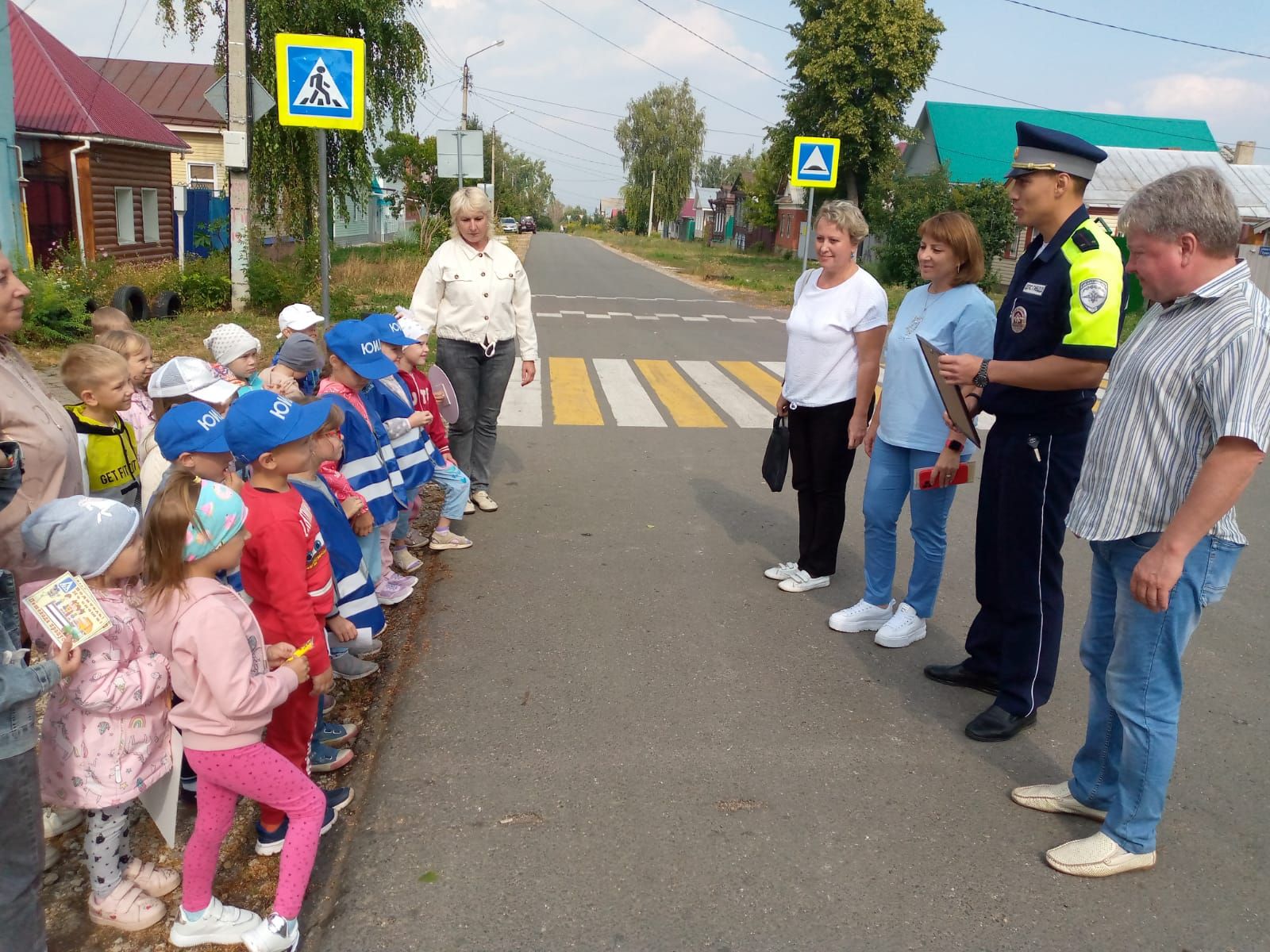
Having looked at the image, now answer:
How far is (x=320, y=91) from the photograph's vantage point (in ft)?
24.3

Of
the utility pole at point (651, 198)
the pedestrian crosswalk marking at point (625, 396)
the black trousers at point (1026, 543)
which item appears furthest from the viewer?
the utility pole at point (651, 198)

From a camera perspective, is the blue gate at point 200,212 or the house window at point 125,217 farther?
the blue gate at point 200,212

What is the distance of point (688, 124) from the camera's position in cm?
9038

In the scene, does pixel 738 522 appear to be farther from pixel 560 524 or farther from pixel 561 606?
pixel 561 606

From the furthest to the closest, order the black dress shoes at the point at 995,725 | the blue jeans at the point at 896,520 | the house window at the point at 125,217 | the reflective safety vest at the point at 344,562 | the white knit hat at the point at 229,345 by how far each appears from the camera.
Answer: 1. the house window at the point at 125,217
2. the white knit hat at the point at 229,345
3. the blue jeans at the point at 896,520
4. the black dress shoes at the point at 995,725
5. the reflective safety vest at the point at 344,562

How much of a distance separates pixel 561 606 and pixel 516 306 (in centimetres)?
217

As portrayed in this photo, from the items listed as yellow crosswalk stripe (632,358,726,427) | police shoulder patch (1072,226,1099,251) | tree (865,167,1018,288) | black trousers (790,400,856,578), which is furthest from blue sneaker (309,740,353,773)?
tree (865,167,1018,288)

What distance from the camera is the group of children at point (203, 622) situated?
2.36 meters

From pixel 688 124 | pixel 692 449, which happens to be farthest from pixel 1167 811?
pixel 688 124

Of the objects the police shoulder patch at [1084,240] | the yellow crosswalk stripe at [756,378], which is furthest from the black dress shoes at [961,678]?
the yellow crosswalk stripe at [756,378]

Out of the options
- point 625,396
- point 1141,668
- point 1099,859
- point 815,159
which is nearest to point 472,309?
point 1141,668

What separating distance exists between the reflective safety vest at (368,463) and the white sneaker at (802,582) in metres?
2.16

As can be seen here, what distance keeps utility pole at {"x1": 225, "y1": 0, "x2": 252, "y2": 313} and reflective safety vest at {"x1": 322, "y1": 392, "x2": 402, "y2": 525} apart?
10.8 meters

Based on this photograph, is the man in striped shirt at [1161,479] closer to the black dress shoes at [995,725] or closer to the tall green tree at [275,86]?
the black dress shoes at [995,725]
